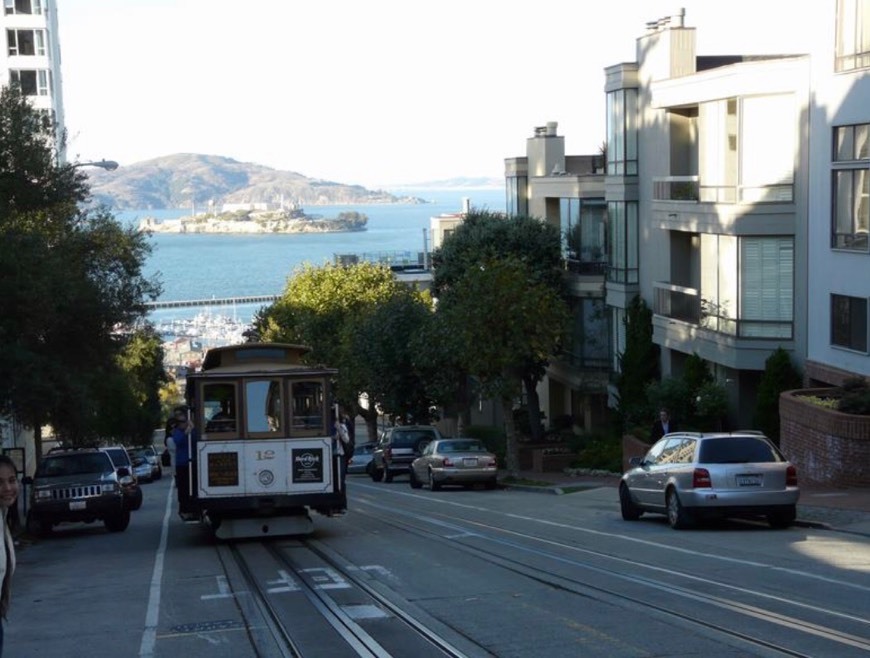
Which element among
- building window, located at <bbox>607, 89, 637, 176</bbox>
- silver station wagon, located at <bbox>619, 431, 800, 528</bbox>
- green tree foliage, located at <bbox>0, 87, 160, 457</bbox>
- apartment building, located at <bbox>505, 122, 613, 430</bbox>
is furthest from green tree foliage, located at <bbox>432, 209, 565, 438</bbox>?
silver station wagon, located at <bbox>619, 431, 800, 528</bbox>

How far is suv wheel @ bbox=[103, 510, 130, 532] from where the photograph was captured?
25734mm

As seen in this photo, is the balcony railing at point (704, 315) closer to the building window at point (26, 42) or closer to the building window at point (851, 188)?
the building window at point (851, 188)

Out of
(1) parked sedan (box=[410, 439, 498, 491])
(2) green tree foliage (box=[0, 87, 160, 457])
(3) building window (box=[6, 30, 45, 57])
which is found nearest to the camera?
(2) green tree foliage (box=[0, 87, 160, 457])

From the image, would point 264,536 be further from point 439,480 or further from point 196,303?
point 196,303

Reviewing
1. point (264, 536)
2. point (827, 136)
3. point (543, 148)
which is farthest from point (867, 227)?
point (543, 148)

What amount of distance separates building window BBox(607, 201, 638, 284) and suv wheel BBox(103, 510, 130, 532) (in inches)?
821

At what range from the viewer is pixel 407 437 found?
4288 cm

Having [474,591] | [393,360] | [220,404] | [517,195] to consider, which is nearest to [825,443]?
[220,404]

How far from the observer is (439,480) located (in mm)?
34906

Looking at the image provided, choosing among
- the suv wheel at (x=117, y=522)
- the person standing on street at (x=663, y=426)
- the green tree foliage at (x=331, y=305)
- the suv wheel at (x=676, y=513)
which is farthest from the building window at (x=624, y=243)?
the suv wheel at (x=676, y=513)

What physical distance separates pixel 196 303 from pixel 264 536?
13330cm

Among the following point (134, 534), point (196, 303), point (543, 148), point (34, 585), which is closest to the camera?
point (34, 585)

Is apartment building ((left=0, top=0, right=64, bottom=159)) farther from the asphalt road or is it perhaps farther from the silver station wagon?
the silver station wagon

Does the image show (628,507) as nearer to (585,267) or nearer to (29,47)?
(585,267)
